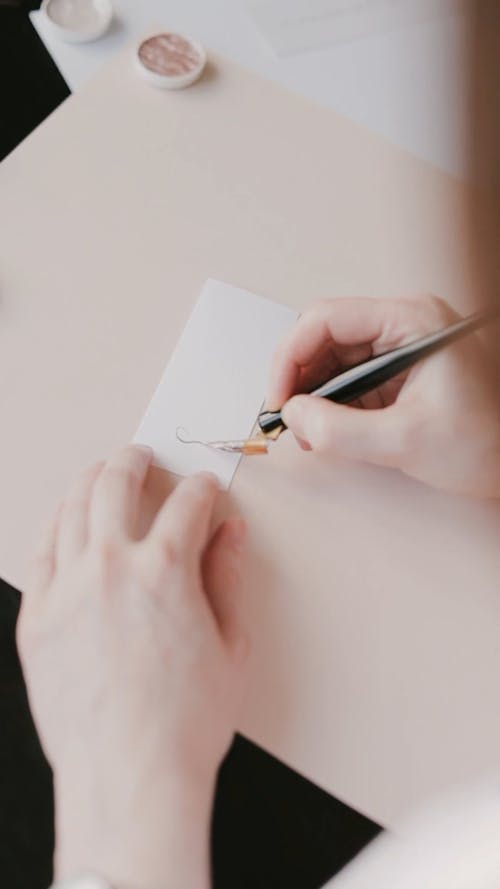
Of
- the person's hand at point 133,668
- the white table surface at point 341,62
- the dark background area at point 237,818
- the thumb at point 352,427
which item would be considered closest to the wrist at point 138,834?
the person's hand at point 133,668

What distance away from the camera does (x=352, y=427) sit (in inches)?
18.4

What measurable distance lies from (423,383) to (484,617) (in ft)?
0.51

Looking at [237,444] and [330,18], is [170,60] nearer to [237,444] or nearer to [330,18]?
[330,18]

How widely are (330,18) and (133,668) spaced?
662mm

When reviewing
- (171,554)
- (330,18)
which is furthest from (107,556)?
(330,18)

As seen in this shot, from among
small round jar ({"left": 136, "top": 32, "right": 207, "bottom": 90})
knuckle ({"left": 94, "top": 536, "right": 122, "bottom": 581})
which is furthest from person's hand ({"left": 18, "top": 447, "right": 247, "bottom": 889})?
small round jar ({"left": 136, "top": 32, "right": 207, "bottom": 90})

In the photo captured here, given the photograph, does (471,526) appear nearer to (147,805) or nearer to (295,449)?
(295,449)

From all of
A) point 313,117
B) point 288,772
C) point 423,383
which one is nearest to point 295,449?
point 423,383

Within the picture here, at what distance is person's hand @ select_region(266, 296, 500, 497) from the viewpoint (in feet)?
1.53

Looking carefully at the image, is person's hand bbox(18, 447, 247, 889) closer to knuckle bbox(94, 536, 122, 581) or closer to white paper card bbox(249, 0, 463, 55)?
knuckle bbox(94, 536, 122, 581)

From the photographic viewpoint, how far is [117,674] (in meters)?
0.41

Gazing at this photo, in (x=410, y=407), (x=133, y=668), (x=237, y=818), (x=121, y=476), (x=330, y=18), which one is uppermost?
(x=330, y=18)

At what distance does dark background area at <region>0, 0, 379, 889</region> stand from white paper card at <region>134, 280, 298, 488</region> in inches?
16.7

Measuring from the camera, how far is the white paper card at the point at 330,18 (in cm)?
72
